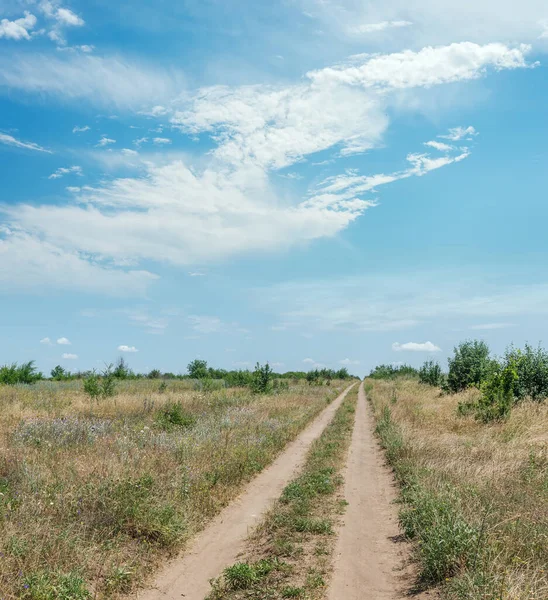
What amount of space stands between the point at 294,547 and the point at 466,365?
33.5 meters

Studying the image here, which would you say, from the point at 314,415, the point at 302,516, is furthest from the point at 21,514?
the point at 314,415

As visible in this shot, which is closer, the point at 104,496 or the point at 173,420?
the point at 104,496

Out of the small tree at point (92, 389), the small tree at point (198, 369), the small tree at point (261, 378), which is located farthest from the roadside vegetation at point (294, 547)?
the small tree at point (198, 369)

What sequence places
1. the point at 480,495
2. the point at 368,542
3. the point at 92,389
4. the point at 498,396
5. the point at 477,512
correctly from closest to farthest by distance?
the point at 477,512, the point at 368,542, the point at 480,495, the point at 498,396, the point at 92,389

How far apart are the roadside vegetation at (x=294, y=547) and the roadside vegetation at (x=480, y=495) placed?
1285 mm

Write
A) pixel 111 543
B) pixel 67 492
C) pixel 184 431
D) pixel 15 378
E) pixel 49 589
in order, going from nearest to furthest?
pixel 49 589 → pixel 111 543 → pixel 67 492 → pixel 184 431 → pixel 15 378

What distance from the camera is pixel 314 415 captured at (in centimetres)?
2486

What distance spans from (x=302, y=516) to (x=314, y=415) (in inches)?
665

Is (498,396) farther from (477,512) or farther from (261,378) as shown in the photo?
(261,378)

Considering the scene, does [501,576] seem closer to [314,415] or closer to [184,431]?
[184,431]

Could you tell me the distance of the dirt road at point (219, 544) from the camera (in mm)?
5914

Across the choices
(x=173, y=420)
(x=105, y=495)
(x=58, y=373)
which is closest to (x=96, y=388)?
(x=173, y=420)

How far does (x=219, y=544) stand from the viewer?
7430 mm

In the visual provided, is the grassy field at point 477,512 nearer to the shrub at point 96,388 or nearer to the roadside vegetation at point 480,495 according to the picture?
the roadside vegetation at point 480,495
